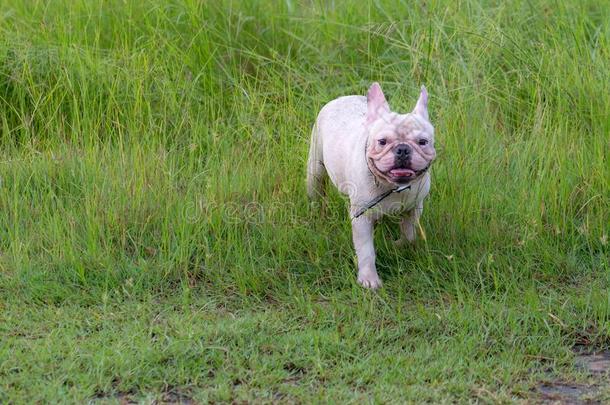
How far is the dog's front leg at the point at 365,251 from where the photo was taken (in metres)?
5.11

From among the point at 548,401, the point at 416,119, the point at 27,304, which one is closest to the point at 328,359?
the point at 548,401

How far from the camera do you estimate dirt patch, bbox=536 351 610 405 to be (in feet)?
13.4

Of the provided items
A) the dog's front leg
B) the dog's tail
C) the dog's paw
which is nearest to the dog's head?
the dog's front leg

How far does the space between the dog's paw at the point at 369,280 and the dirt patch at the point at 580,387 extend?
1071 millimetres

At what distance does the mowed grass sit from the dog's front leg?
0.34ft

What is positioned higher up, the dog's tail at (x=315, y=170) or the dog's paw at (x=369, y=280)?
the dog's tail at (x=315, y=170)

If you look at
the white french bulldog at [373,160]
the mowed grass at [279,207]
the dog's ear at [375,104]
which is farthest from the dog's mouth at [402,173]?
the mowed grass at [279,207]

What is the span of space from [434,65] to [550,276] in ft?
6.37

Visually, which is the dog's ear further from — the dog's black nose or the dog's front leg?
the dog's front leg

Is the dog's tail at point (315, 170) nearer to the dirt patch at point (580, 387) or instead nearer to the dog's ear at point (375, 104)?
the dog's ear at point (375, 104)

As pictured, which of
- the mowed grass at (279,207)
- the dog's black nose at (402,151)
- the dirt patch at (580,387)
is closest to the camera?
the dirt patch at (580,387)

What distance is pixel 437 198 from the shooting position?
5.65 meters

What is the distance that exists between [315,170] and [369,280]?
0.94m

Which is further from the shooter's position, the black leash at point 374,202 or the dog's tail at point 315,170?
the dog's tail at point 315,170
